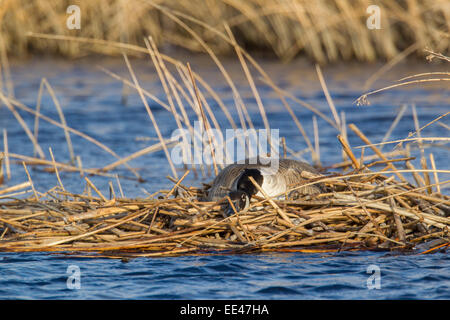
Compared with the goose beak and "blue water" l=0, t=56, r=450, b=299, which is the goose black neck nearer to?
the goose beak

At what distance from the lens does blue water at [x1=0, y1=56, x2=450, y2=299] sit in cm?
482

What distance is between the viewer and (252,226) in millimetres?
5473

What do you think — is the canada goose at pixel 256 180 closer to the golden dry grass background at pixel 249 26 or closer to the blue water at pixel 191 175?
the blue water at pixel 191 175

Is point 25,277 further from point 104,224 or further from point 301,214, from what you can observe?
point 301,214

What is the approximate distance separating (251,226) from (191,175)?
3777mm

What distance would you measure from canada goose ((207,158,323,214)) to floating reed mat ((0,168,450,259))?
102mm

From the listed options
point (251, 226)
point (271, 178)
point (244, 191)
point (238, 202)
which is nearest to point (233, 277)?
point (251, 226)

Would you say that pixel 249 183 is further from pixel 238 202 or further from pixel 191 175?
pixel 191 175

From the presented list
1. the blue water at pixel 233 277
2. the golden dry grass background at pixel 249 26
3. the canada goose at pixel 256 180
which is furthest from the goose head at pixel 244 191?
the golden dry grass background at pixel 249 26

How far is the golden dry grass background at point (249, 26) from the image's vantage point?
15536mm

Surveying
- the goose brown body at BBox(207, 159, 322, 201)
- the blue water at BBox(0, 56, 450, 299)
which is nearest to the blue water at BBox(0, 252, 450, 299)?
the blue water at BBox(0, 56, 450, 299)

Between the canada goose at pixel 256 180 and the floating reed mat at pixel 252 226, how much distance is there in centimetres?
10
